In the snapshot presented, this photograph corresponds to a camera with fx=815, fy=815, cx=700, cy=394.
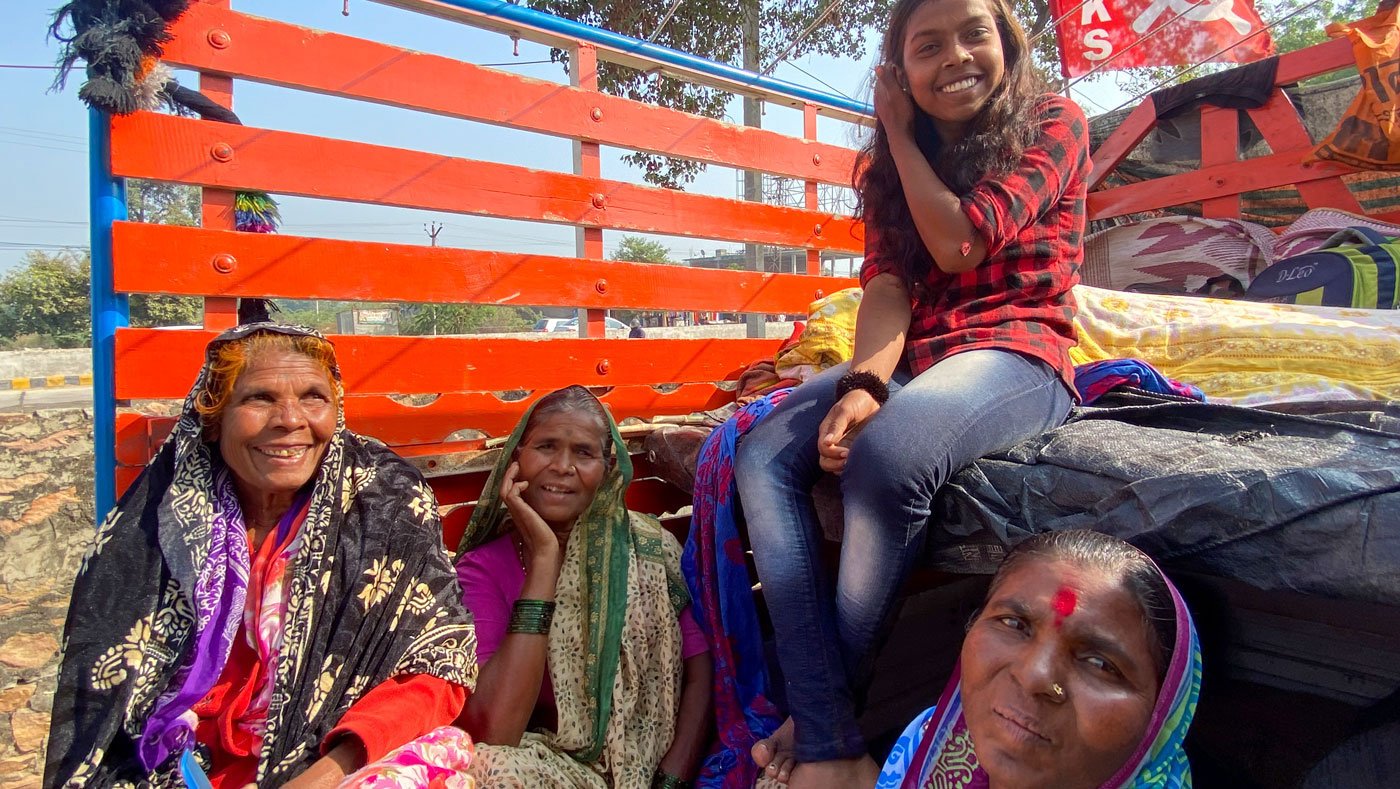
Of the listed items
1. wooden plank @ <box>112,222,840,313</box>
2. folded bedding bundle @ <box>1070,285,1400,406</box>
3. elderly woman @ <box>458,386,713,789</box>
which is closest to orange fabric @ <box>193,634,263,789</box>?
elderly woman @ <box>458,386,713,789</box>

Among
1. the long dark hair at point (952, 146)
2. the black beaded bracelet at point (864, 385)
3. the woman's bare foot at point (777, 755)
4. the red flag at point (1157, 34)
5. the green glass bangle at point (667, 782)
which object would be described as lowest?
the green glass bangle at point (667, 782)

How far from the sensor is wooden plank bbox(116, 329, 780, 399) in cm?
226

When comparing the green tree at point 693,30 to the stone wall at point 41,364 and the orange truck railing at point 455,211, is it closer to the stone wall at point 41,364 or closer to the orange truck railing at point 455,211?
the orange truck railing at point 455,211

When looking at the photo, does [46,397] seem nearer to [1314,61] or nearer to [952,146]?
[952,146]

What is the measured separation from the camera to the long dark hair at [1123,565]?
122 centimetres

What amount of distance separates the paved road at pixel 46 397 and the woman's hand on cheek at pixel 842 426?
41.1ft

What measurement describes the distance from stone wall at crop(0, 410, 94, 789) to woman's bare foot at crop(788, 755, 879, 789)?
305 cm

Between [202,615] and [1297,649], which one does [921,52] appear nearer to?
[1297,649]

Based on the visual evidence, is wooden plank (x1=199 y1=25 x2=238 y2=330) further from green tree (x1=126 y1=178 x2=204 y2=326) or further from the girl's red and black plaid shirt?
the girl's red and black plaid shirt

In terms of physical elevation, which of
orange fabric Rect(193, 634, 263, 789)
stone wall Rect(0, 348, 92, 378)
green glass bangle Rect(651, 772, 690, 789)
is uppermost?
stone wall Rect(0, 348, 92, 378)

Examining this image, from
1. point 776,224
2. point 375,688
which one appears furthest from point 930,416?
point 776,224

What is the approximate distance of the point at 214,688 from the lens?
1726 mm

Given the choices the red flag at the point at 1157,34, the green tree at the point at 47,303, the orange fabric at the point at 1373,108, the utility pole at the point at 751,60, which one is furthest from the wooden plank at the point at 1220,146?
the green tree at the point at 47,303

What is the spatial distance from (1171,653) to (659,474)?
1.78 meters
